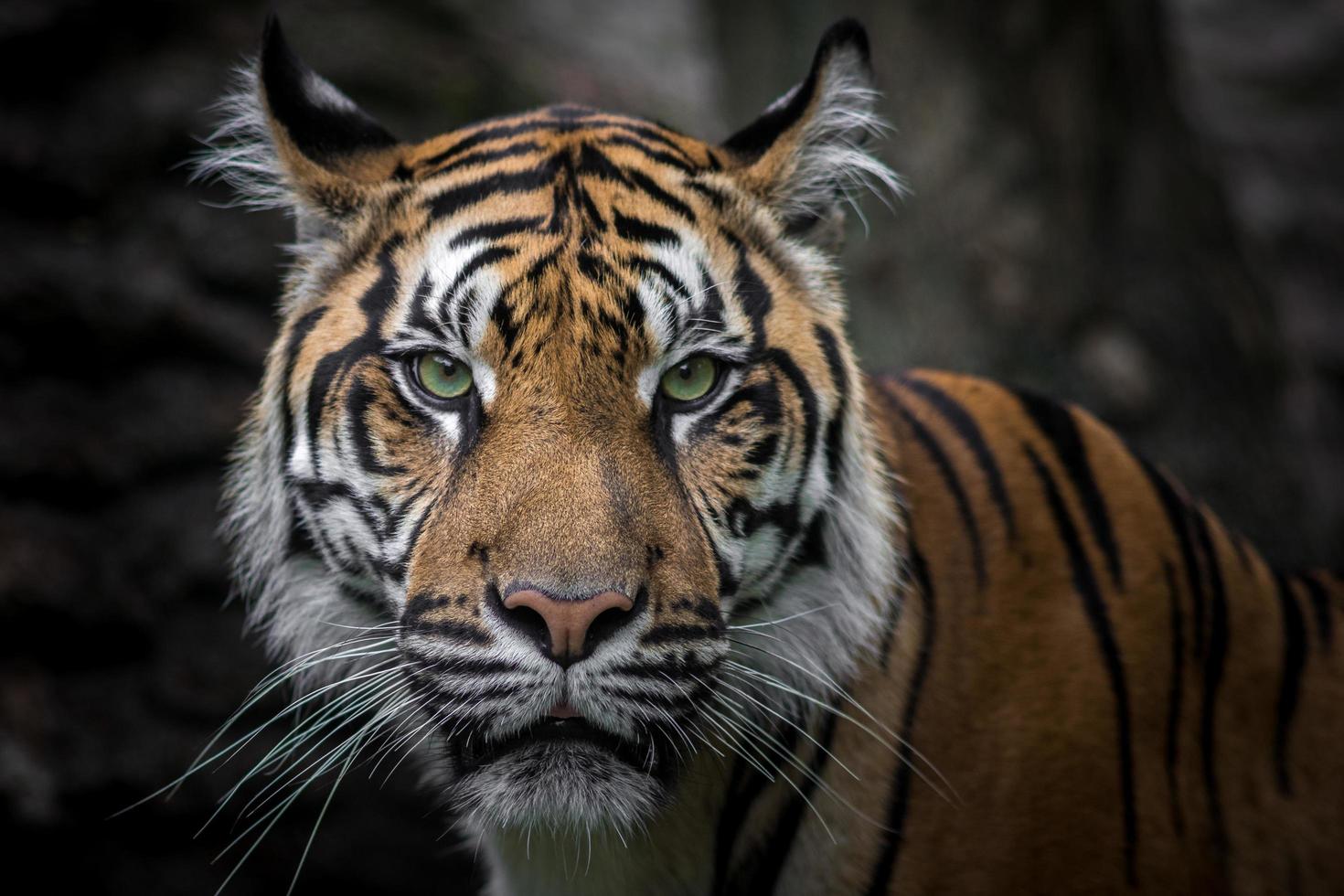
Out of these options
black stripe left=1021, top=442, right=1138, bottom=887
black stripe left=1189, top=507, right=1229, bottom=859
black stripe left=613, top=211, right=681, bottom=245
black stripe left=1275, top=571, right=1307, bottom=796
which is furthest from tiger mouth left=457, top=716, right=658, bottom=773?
black stripe left=1275, top=571, right=1307, bottom=796

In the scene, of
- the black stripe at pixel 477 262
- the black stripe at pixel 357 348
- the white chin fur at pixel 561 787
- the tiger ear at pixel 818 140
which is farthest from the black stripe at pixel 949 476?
the black stripe at pixel 357 348

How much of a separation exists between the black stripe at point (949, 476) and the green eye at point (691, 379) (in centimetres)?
69

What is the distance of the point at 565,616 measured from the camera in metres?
1.59

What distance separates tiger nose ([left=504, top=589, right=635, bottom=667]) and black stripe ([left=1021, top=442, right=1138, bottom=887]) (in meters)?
1.15

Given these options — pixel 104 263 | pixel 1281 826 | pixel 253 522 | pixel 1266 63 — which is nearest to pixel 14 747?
pixel 104 263

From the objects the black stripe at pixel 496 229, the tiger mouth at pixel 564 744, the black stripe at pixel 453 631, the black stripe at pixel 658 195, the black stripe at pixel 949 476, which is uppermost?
Result: the black stripe at pixel 658 195

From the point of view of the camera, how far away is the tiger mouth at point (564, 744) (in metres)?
1.71

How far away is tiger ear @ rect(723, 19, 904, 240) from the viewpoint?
6.94 feet

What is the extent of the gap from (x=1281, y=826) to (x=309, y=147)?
2377 millimetres

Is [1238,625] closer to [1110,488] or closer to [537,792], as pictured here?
[1110,488]

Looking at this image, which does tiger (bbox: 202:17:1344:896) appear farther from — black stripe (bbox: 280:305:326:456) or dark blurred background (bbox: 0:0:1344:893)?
dark blurred background (bbox: 0:0:1344:893)

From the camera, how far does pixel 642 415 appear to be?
188cm

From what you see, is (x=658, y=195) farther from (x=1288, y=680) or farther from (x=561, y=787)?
(x=1288, y=680)

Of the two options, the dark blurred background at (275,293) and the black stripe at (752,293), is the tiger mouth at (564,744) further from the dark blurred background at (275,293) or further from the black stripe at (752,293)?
the dark blurred background at (275,293)
